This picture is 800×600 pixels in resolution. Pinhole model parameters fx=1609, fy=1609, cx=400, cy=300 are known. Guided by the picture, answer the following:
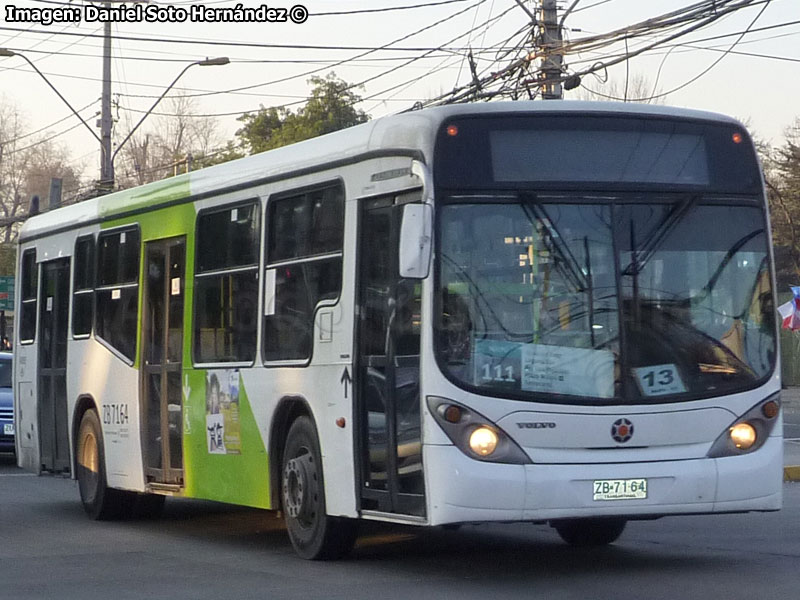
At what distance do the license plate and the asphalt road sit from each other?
1.70 feet

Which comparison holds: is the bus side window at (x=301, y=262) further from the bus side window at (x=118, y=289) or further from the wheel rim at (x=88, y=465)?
the wheel rim at (x=88, y=465)

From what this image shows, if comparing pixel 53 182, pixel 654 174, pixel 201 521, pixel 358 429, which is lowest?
pixel 201 521

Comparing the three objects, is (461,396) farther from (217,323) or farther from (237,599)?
(217,323)

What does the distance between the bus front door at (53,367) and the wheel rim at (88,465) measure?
423 millimetres

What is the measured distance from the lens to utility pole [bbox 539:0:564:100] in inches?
881

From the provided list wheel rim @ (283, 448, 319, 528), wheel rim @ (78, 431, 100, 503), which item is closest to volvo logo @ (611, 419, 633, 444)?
wheel rim @ (283, 448, 319, 528)

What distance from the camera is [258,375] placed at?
1175cm

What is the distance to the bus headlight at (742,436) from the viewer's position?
9.81 m

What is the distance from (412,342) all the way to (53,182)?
3284cm

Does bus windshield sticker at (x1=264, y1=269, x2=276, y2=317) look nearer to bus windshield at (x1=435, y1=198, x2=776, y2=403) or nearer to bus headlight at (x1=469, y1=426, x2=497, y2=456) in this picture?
bus windshield at (x1=435, y1=198, x2=776, y2=403)

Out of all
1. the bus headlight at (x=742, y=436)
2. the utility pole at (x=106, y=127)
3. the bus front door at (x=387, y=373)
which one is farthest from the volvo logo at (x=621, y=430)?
the utility pole at (x=106, y=127)

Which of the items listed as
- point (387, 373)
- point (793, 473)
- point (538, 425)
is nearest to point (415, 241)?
point (387, 373)

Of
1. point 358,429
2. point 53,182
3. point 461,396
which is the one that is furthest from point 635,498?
point 53,182

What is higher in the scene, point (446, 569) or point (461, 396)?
point (461, 396)
